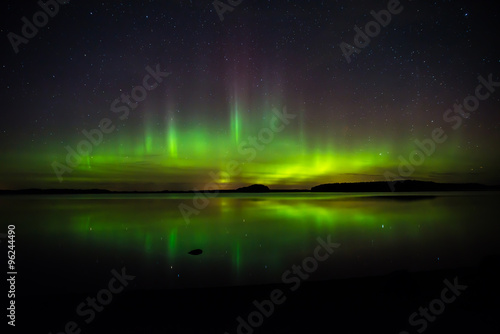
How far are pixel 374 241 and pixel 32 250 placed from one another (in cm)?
1449

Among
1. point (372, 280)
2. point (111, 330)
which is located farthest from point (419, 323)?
point (111, 330)

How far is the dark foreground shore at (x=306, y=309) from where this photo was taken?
4.54 m

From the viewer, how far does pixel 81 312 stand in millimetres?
5113

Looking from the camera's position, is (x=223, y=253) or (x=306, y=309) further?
(x=223, y=253)

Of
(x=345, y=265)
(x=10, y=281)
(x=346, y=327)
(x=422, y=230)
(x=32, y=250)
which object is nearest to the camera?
(x=346, y=327)

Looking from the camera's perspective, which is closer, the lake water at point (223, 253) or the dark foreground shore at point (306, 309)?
the dark foreground shore at point (306, 309)

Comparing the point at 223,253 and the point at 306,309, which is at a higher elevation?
the point at 306,309

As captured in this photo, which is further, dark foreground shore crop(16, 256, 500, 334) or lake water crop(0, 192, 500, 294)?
lake water crop(0, 192, 500, 294)

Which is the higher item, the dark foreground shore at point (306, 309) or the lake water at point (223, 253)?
the dark foreground shore at point (306, 309)

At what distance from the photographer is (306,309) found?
5164 mm

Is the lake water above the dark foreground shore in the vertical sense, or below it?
below

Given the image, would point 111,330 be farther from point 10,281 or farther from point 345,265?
point 345,265

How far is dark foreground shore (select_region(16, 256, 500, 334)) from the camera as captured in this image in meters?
4.54

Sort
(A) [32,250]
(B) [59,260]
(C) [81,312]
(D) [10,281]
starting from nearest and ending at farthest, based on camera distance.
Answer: (C) [81,312] → (D) [10,281] → (B) [59,260] → (A) [32,250]
